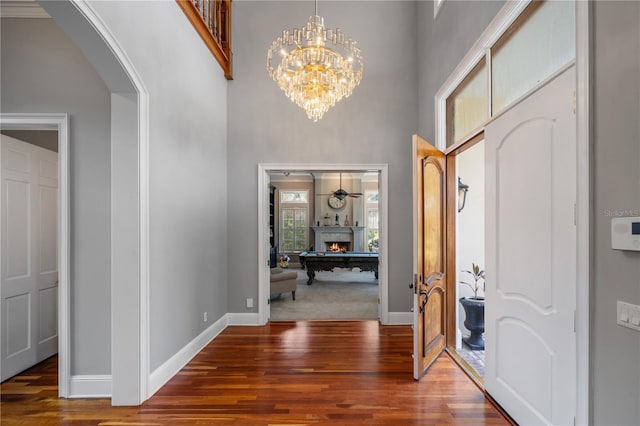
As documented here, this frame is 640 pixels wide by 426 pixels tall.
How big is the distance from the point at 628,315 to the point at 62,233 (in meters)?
3.58

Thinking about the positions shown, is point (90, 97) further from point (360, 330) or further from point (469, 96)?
point (360, 330)

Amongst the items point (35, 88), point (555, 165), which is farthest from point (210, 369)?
point (555, 165)

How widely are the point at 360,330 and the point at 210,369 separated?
1.97 meters

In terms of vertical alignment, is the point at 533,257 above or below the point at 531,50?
below

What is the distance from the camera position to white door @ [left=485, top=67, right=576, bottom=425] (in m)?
1.78

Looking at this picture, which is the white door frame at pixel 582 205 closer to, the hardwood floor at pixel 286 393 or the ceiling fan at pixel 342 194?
the hardwood floor at pixel 286 393

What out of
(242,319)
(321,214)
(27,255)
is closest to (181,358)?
(242,319)

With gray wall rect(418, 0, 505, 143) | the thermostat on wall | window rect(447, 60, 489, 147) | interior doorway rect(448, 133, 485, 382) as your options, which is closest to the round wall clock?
gray wall rect(418, 0, 505, 143)

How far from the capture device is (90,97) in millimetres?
2617

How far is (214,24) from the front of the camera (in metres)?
4.19

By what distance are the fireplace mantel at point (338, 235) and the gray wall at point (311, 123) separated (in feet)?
19.8

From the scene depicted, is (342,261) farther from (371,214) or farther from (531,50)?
(531,50)

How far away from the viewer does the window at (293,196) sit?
36.2 ft

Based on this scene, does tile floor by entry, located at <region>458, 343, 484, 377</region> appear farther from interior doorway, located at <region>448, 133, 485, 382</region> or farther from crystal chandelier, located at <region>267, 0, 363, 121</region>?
crystal chandelier, located at <region>267, 0, 363, 121</region>
